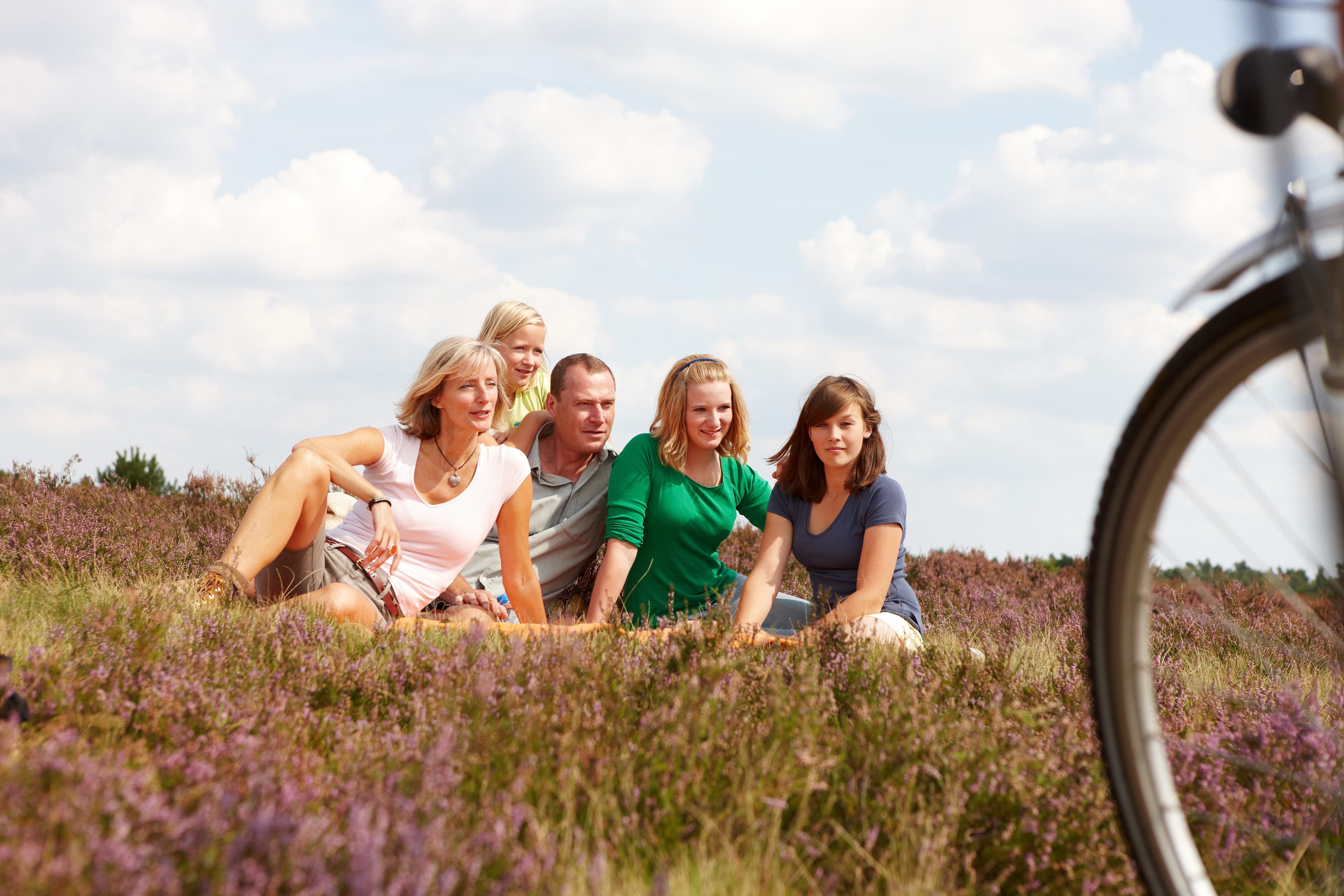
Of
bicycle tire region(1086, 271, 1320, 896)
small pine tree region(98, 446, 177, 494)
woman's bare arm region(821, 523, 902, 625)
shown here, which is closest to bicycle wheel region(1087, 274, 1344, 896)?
bicycle tire region(1086, 271, 1320, 896)

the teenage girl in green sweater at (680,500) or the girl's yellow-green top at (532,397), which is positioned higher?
the girl's yellow-green top at (532,397)

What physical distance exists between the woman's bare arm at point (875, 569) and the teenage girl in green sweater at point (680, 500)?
64 cm

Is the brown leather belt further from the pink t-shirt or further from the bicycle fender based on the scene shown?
the bicycle fender

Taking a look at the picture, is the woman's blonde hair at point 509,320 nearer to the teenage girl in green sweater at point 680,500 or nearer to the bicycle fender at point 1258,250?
the teenage girl in green sweater at point 680,500

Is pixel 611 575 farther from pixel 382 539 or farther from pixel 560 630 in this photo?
pixel 560 630

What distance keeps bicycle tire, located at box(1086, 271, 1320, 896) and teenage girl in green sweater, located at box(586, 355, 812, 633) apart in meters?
3.21

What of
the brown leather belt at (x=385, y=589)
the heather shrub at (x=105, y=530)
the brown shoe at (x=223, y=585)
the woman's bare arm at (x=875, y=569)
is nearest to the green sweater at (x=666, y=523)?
the woman's bare arm at (x=875, y=569)

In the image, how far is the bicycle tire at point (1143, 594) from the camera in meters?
1.84

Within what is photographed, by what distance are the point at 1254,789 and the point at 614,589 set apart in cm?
313

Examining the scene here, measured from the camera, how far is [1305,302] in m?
1.68

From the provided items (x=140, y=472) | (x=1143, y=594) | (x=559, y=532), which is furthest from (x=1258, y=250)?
(x=140, y=472)

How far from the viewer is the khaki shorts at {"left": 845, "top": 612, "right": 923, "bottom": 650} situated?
418 cm

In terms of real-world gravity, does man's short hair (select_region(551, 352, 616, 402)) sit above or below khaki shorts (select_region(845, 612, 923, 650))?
above

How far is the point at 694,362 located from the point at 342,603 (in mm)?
2219
